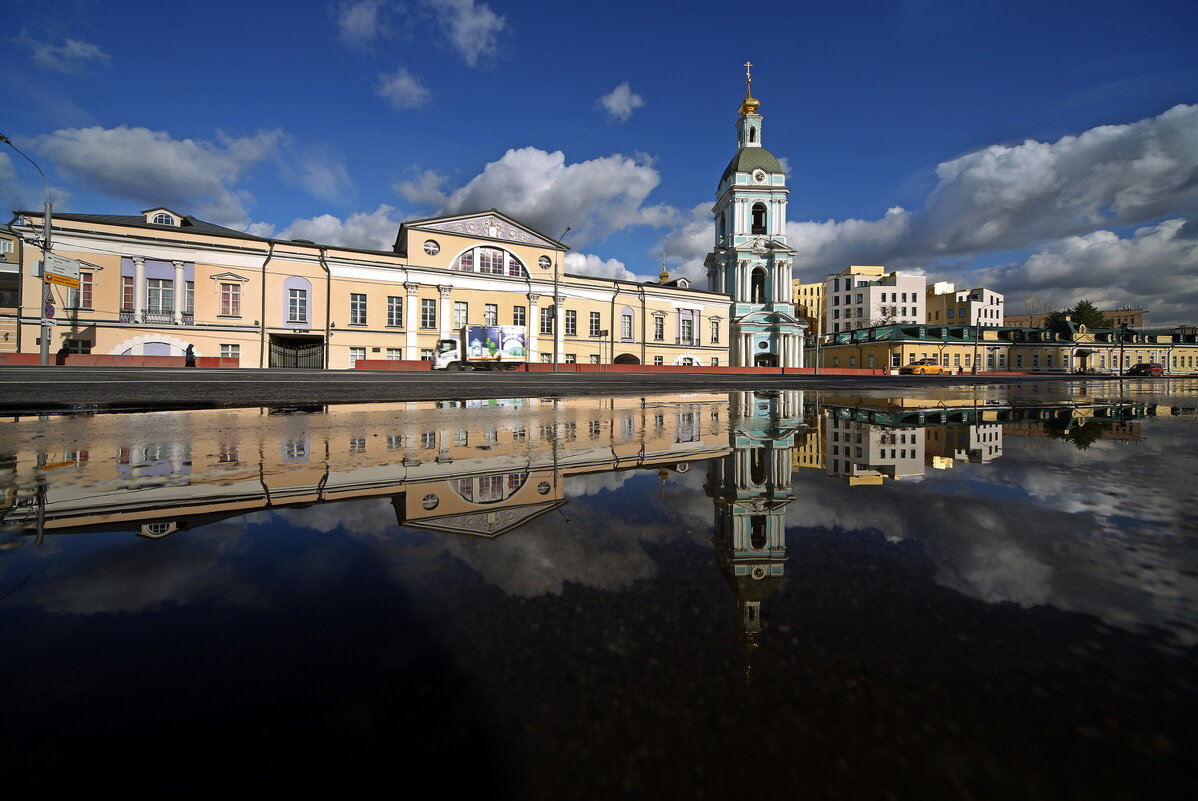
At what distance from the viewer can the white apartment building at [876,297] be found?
84.9 metres

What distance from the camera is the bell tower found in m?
44.9

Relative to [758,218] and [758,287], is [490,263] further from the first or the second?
[758,218]

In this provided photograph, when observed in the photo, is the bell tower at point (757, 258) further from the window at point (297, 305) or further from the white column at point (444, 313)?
the window at point (297, 305)

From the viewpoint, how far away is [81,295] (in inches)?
1073

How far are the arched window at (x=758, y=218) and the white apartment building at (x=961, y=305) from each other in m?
62.5

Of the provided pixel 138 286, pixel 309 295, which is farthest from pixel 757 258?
pixel 138 286

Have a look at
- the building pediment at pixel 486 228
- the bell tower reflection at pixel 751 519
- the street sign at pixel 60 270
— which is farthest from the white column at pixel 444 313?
the bell tower reflection at pixel 751 519

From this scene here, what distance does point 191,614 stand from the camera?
105cm

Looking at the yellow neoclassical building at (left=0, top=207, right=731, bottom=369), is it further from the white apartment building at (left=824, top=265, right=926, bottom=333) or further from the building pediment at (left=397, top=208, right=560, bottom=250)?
the white apartment building at (left=824, top=265, right=926, bottom=333)

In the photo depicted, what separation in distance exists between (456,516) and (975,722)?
1462mm

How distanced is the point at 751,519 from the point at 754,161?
5056 centimetres

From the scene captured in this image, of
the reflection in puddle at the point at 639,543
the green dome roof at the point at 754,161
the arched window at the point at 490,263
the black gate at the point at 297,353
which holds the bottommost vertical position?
the reflection in puddle at the point at 639,543

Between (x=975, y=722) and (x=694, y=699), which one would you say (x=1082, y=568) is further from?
(x=694, y=699)

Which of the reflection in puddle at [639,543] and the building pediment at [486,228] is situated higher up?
the building pediment at [486,228]
